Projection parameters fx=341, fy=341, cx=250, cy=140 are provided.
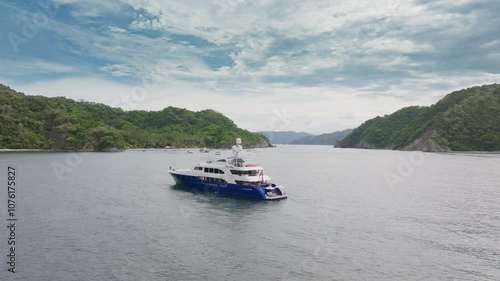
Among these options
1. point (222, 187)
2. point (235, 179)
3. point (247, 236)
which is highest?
point (235, 179)

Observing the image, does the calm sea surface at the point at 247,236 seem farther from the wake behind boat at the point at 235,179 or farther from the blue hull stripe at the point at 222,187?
the wake behind boat at the point at 235,179

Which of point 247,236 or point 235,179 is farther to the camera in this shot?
point 235,179

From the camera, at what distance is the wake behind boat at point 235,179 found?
69000mm

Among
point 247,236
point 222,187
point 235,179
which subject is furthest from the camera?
point 222,187

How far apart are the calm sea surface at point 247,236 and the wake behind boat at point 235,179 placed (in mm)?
2372

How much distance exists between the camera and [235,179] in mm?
71250

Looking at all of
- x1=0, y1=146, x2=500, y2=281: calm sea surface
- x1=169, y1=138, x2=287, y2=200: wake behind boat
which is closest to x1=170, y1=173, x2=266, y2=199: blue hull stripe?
x1=169, y1=138, x2=287, y2=200: wake behind boat

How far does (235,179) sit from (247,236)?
2727 cm

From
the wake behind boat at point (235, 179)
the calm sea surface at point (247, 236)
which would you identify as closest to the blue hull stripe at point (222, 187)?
the wake behind boat at point (235, 179)

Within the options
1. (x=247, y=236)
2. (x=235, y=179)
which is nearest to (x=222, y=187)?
(x=235, y=179)

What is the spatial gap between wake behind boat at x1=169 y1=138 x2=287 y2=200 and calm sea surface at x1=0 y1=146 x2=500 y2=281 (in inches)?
93.4

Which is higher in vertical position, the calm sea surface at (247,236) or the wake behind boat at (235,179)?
the wake behind boat at (235,179)

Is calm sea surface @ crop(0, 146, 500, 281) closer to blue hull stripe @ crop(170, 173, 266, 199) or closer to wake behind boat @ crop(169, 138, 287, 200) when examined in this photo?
blue hull stripe @ crop(170, 173, 266, 199)

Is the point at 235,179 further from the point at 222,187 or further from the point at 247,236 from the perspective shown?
the point at 247,236
